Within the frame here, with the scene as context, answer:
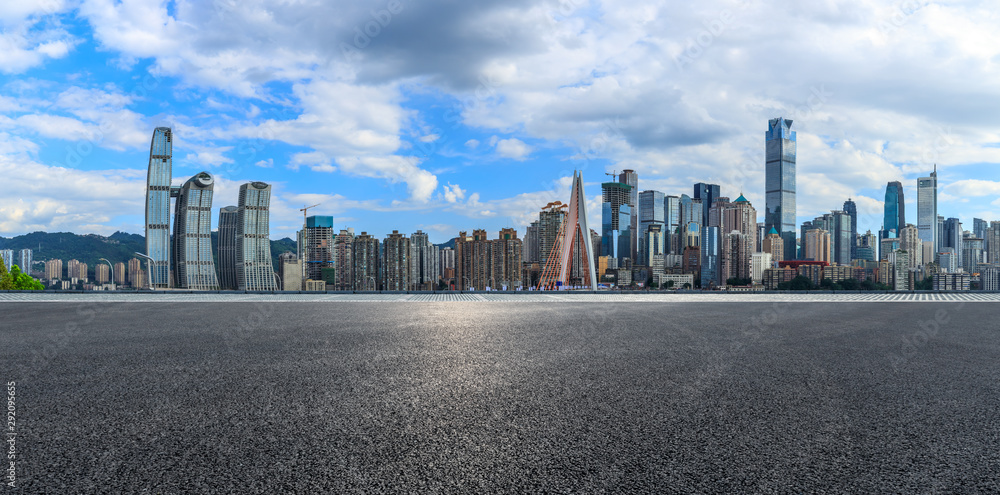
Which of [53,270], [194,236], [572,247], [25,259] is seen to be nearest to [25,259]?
[25,259]

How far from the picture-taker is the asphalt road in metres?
3.37

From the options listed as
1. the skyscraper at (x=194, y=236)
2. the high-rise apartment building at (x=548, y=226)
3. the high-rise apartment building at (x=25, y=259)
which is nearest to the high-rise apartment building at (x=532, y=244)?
the high-rise apartment building at (x=548, y=226)

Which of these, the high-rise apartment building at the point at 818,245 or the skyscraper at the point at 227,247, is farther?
the high-rise apartment building at the point at 818,245

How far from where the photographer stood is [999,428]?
4430 mm

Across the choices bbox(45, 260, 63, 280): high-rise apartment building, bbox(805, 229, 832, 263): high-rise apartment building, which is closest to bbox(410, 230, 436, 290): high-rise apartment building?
bbox(45, 260, 63, 280): high-rise apartment building

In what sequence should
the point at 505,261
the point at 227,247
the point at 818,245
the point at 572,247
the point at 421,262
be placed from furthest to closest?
the point at 818,245 < the point at 227,247 < the point at 421,262 < the point at 505,261 < the point at 572,247

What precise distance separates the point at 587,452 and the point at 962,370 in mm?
6079

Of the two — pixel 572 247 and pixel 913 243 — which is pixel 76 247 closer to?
pixel 572 247

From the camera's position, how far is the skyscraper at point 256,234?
97812 millimetres

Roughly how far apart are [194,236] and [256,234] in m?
10.6

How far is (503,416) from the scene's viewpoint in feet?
15.3

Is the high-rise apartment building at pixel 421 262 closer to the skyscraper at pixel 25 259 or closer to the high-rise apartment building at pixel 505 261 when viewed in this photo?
the high-rise apartment building at pixel 505 261

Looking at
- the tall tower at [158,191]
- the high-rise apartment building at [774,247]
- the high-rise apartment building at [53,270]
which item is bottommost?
the high-rise apartment building at [53,270]

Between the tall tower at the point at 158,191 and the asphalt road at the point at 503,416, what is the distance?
3684 inches
